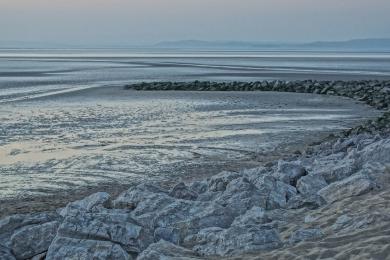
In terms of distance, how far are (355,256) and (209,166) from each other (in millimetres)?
8052

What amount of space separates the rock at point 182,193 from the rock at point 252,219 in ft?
5.98

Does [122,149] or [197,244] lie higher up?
[197,244]

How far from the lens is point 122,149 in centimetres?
1423

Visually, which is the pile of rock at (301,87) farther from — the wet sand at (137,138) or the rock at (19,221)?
the rock at (19,221)

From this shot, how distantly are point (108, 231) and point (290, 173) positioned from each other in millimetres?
3884

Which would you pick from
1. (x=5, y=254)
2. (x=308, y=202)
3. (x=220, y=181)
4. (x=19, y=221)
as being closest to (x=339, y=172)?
(x=220, y=181)

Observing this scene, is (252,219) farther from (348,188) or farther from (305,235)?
(348,188)

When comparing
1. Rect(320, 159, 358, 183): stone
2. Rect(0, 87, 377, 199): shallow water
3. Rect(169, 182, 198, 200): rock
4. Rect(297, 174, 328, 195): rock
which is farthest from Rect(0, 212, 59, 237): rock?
Rect(320, 159, 358, 183): stone

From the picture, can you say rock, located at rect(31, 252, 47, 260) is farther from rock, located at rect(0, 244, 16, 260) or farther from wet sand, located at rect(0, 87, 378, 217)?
wet sand, located at rect(0, 87, 378, 217)

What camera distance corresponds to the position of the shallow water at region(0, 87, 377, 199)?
38.7 ft

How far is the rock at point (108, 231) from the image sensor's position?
5.43 meters

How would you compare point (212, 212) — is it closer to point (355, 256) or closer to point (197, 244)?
point (197, 244)

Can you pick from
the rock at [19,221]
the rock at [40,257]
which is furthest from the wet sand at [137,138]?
the rock at [40,257]

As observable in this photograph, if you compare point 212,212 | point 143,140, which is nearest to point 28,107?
point 143,140
